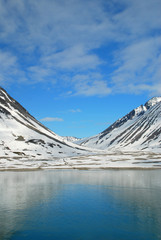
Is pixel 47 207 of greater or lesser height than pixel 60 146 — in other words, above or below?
below

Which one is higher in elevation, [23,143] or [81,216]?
[23,143]

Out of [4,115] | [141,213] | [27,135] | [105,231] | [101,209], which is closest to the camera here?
[105,231]

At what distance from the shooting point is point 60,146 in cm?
18300

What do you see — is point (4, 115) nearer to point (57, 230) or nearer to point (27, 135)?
point (27, 135)

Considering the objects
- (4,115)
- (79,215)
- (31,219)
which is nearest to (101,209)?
(79,215)

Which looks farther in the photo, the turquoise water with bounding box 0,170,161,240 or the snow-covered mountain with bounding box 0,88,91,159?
the snow-covered mountain with bounding box 0,88,91,159

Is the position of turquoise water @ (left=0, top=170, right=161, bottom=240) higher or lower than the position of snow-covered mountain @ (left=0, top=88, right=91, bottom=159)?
lower

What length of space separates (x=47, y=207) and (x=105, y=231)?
11.2 meters

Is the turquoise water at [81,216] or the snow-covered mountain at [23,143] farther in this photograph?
the snow-covered mountain at [23,143]

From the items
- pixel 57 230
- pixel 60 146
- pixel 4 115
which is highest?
pixel 4 115

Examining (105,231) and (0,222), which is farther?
(0,222)

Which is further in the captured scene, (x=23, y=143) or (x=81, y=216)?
(x=23, y=143)

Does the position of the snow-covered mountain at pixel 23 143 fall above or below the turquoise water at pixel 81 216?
above

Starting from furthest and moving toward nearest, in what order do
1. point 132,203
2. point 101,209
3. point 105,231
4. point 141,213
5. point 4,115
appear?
point 4,115 → point 132,203 → point 101,209 → point 141,213 → point 105,231
